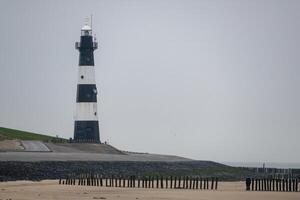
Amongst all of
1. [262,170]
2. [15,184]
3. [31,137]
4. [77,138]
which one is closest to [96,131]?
[77,138]

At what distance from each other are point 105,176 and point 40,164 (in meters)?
4.68

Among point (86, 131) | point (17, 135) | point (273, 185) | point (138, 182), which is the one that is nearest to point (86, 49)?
point (86, 131)

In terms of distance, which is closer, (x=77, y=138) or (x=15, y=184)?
(x=15, y=184)

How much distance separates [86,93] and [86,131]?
366 cm

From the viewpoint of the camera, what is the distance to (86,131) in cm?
8575

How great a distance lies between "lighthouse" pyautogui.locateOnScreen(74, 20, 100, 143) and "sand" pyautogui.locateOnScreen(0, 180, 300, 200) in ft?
92.3

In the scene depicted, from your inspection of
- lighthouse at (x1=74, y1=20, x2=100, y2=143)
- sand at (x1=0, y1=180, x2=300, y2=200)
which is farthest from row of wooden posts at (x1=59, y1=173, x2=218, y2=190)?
lighthouse at (x1=74, y1=20, x2=100, y2=143)

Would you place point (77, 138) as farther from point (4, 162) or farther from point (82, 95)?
point (4, 162)

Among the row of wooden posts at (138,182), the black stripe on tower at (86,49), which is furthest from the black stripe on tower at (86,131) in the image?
the row of wooden posts at (138,182)

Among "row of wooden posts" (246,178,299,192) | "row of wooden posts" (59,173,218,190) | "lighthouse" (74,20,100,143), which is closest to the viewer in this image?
"row of wooden posts" (246,178,299,192)

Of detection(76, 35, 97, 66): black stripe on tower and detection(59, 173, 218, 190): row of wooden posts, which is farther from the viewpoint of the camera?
detection(76, 35, 97, 66): black stripe on tower

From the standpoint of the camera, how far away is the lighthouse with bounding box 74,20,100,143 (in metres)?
84.7

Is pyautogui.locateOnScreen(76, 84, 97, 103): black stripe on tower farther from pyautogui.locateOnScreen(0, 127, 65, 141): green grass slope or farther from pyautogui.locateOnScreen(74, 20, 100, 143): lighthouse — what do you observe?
pyautogui.locateOnScreen(0, 127, 65, 141): green grass slope

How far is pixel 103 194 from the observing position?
48594 mm
